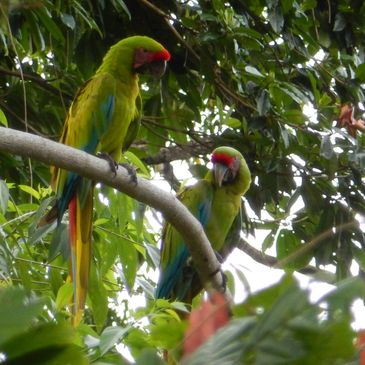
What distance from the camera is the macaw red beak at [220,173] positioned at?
99.9 inches

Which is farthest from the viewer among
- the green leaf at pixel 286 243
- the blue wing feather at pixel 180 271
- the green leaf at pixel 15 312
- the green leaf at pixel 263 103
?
the green leaf at pixel 286 243

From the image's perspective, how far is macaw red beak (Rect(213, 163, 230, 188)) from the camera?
2537 millimetres

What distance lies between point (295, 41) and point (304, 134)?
0.31 meters

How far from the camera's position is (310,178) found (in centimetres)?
288

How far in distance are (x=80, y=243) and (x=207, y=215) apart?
0.64 meters

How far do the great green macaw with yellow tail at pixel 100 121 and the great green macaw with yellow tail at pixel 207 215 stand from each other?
0.31 meters

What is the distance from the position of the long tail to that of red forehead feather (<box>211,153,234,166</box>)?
0.51m

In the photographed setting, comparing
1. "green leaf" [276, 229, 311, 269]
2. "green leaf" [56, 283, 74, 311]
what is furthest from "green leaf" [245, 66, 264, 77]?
"green leaf" [56, 283, 74, 311]

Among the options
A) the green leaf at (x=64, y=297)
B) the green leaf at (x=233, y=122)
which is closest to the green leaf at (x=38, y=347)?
the green leaf at (x=64, y=297)

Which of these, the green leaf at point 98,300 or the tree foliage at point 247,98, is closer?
the green leaf at point 98,300

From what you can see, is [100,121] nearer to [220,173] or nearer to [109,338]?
[220,173]

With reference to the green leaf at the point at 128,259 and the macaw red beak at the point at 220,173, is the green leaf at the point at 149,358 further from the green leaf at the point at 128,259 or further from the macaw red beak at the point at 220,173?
the macaw red beak at the point at 220,173

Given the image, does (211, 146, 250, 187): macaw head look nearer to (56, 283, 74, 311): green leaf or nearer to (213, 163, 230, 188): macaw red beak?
(213, 163, 230, 188): macaw red beak

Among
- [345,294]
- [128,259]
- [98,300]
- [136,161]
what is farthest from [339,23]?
[345,294]
